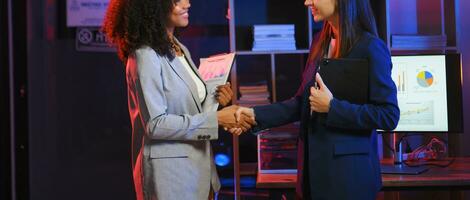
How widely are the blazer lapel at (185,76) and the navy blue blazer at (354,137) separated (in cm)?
45

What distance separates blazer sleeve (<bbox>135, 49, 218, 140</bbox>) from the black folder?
1.49 ft

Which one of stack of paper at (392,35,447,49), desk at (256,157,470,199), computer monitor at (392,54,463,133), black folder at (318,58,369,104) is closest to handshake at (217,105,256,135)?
desk at (256,157,470,199)

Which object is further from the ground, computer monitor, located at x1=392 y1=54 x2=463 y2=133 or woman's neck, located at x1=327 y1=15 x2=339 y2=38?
woman's neck, located at x1=327 y1=15 x2=339 y2=38

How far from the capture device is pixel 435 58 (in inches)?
118

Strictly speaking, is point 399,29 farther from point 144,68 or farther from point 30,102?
point 30,102

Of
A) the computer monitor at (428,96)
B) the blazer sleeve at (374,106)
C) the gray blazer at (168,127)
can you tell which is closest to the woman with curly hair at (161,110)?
the gray blazer at (168,127)

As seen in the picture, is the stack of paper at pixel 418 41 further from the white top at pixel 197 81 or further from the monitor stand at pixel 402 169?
the white top at pixel 197 81

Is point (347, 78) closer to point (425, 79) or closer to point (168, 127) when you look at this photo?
point (168, 127)

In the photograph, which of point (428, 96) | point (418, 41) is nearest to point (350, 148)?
point (428, 96)

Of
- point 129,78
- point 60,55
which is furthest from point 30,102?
point 129,78

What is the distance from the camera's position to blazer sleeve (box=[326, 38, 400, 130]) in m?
2.02

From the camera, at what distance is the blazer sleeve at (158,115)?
2086 mm

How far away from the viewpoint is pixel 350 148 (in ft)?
6.73

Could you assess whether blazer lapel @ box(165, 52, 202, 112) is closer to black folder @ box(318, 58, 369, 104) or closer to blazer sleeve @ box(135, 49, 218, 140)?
blazer sleeve @ box(135, 49, 218, 140)
